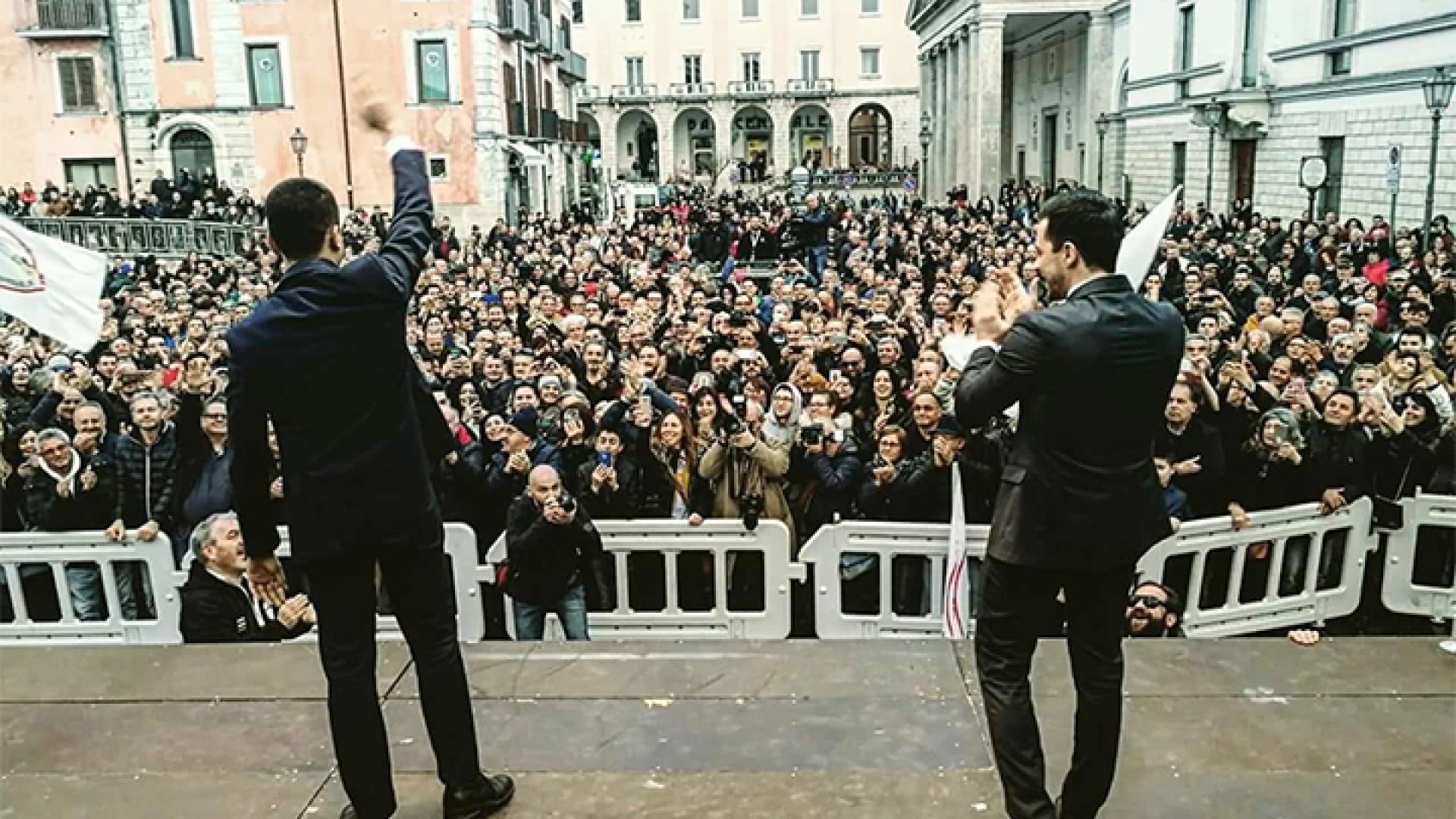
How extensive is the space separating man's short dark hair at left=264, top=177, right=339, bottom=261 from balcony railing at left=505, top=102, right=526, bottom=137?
3277cm

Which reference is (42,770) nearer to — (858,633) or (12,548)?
(12,548)

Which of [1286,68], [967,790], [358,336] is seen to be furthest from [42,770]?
[1286,68]

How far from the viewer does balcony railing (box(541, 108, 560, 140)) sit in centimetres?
4131

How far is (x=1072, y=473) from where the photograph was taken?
126 inches

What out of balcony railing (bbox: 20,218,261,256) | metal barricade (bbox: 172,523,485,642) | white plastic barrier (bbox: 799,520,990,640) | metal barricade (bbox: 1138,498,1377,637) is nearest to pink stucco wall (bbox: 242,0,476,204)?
balcony railing (bbox: 20,218,261,256)

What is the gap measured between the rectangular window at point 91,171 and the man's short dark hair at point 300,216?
35217 mm

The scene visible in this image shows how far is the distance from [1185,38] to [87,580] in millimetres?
29770

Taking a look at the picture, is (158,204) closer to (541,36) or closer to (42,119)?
(42,119)

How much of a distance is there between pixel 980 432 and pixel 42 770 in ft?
14.4

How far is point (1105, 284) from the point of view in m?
3.19

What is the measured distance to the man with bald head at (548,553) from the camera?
230 inches

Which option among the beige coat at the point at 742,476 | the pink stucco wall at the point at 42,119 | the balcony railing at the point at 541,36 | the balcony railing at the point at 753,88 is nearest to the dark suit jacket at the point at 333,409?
the beige coat at the point at 742,476

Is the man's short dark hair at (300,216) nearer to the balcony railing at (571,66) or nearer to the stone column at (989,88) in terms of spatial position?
the stone column at (989,88)

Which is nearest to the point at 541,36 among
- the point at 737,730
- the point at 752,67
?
the point at 752,67
